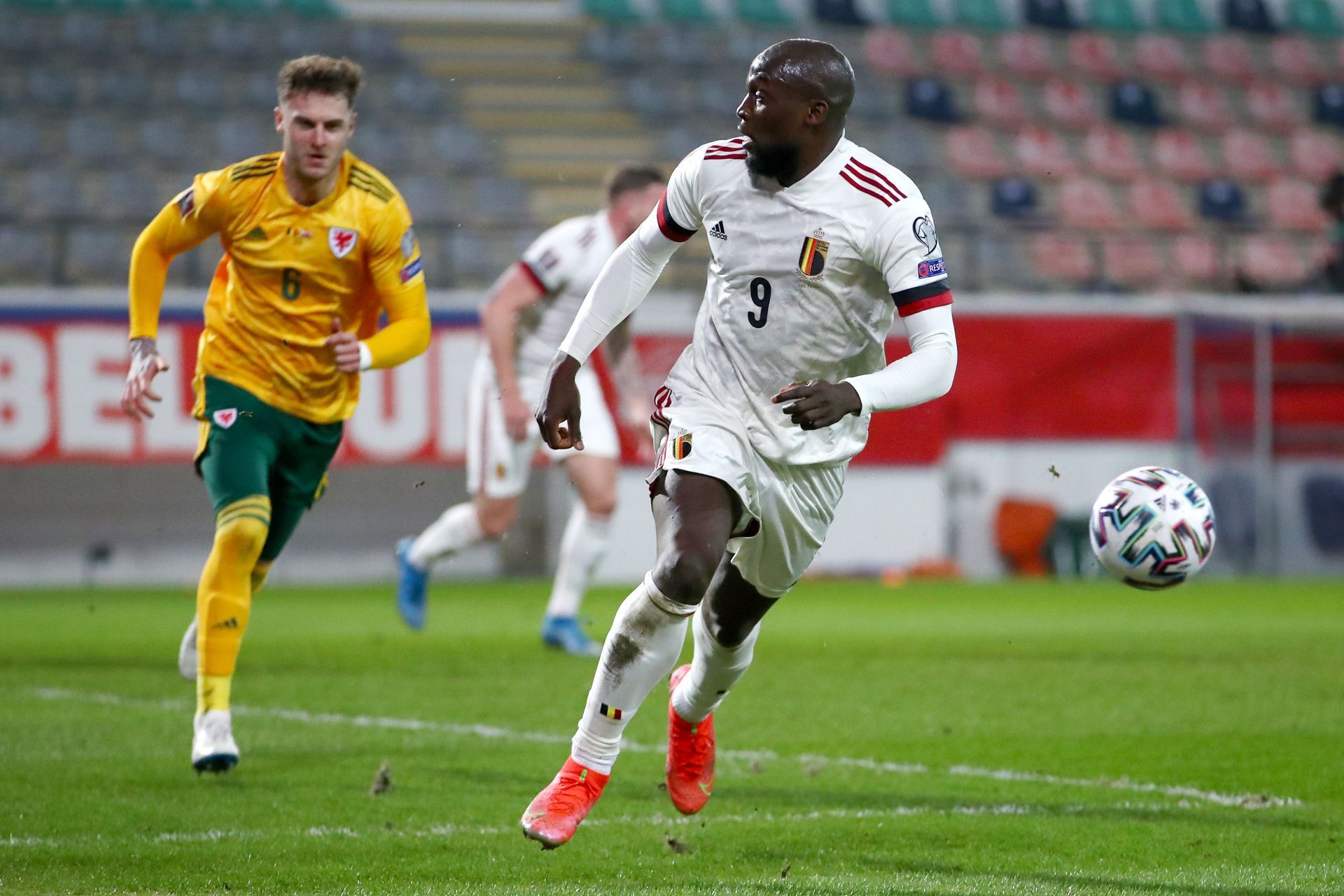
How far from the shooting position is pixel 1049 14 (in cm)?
2473

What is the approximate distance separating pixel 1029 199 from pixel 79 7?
11310 millimetres

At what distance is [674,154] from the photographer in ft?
71.1

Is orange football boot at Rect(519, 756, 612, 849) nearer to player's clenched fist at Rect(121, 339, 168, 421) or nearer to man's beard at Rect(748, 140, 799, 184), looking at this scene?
man's beard at Rect(748, 140, 799, 184)

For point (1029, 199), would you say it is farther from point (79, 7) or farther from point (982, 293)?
point (79, 7)

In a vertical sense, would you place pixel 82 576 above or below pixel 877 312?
below

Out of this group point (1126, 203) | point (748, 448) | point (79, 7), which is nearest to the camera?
point (748, 448)

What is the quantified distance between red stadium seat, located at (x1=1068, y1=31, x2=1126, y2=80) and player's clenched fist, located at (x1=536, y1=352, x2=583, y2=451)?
20.9 meters

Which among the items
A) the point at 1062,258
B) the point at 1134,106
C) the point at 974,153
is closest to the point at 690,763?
the point at 1062,258

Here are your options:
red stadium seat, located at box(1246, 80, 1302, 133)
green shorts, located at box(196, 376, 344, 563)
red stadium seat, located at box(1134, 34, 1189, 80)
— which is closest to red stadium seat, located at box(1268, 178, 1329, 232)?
red stadium seat, located at box(1246, 80, 1302, 133)

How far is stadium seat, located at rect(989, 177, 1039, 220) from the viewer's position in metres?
21.2

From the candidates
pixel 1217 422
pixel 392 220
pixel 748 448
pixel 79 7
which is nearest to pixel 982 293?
pixel 1217 422

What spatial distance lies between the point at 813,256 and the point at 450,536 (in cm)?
579

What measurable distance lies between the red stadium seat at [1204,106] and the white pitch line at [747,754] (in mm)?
19291

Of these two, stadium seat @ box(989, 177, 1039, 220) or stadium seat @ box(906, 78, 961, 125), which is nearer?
stadium seat @ box(989, 177, 1039, 220)
